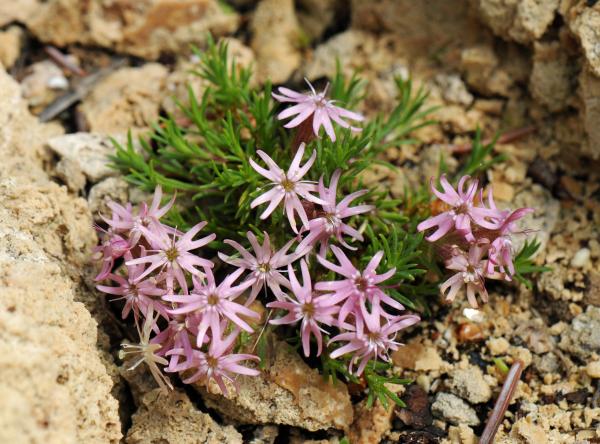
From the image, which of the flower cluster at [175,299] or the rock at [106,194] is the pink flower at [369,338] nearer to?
the flower cluster at [175,299]

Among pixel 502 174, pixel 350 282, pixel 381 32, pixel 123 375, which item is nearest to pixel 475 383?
pixel 350 282

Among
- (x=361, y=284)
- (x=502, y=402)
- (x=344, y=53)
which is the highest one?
(x=344, y=53)

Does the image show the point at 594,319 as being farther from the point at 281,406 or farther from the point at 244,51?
the point at 244,51

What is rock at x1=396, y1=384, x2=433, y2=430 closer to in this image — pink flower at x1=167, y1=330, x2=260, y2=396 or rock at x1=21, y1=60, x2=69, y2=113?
pink flower at x1=167, y1=330, x2=260, y2=396

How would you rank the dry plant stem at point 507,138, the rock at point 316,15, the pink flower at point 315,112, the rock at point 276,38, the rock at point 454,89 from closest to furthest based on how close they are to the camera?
A: 1. the pink flower at point 315,112
2. the dry plant stem at point 507,138
3. the rock at point 454,89
4. the rock at point 276,38
5. the rock at point 316,15

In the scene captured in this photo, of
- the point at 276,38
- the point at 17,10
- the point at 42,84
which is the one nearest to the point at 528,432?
the point at 276,38

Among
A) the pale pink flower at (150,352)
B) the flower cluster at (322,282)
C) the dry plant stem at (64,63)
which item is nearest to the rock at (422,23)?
the flower cluster at (322,282)

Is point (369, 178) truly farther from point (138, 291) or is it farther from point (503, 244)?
point (138, 291)
